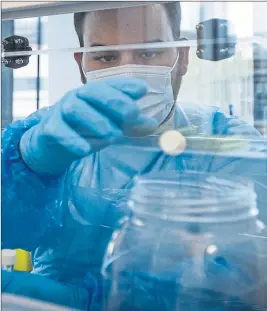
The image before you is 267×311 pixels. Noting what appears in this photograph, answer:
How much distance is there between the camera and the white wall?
2.13 meters

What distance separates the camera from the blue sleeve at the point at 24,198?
7.22ft

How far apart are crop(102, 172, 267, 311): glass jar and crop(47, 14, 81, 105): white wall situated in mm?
506

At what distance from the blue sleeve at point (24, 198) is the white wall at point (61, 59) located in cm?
17

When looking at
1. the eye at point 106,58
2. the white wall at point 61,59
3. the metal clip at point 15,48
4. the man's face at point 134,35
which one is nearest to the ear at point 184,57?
the man's face at point 134,35

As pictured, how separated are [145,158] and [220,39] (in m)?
0.56

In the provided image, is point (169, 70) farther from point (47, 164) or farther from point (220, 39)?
point (47, 164)

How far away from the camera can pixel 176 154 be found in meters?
2.06

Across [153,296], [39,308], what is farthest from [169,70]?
[39,308]

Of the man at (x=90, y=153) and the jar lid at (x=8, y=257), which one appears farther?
the jar lid at (x=8, y=257)

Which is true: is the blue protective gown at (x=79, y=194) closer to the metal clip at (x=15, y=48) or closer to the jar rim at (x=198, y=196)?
the jar rim at (x=198, y=196)

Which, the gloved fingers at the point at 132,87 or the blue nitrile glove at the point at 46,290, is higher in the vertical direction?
the gloved fingers at the point at 132,87

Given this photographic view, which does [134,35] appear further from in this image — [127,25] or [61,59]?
[61,59]

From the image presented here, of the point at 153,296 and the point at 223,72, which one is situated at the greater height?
the point at 223,72

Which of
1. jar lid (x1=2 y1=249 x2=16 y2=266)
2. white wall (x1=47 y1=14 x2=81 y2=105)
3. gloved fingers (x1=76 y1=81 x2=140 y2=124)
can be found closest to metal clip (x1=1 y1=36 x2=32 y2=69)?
white wall (x1=47 y1=14 x2=81 y2=105)
